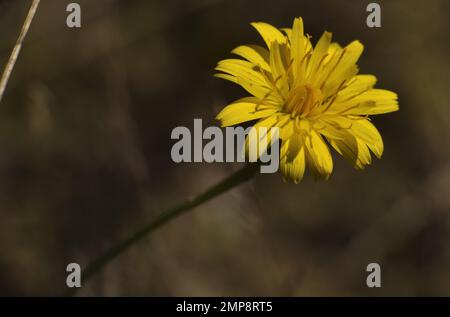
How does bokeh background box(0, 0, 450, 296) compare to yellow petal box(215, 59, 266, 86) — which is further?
bokeh background box(0, 0, 450, 296)

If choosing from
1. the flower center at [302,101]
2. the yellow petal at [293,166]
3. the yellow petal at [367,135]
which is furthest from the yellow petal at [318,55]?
the yellow petal at [293,166]

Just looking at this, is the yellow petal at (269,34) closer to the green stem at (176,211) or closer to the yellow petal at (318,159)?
the yellow petal at (318,159)

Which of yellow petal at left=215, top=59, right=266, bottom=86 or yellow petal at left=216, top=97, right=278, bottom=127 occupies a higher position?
yellow petal at left=215, top=59, right=266, bottom=86

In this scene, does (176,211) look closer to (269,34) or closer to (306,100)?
(306,100)

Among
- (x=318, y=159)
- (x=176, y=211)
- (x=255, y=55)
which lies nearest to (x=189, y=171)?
(x=255, y=55)

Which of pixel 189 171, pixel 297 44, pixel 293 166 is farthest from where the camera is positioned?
pixel 189 171

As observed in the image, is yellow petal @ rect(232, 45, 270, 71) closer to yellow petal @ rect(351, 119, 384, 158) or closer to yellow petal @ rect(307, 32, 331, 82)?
yellow petal @ rect(307, 32, 331, 82)

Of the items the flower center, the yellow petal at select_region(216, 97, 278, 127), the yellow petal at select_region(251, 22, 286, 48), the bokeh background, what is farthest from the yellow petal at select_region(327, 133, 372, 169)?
the bokeh background
